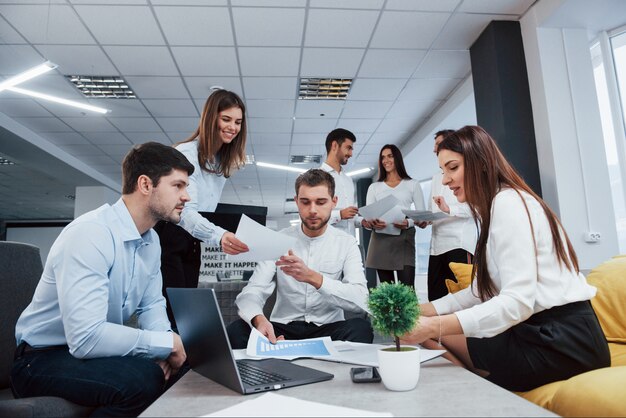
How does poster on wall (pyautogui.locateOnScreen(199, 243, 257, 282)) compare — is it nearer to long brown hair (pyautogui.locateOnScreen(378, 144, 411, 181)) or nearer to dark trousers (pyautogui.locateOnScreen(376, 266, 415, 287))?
dark trousers (pyautogui.locateOnScreen(376, 266, 415, 287))

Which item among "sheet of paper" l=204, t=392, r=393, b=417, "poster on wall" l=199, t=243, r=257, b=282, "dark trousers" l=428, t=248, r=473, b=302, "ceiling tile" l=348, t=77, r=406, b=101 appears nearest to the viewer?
"sheet of paper" l=204, t=392, r=393, b=417

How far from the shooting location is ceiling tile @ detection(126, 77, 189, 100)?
4184 millimetres

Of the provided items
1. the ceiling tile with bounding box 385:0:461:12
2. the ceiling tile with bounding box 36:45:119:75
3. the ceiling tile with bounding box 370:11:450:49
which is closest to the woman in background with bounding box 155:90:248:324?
the ceiling tile with bounding box 385:0:461:12

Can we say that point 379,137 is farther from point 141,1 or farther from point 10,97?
point 10,97

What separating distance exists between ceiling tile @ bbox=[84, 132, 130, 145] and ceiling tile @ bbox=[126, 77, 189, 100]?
1.41 m

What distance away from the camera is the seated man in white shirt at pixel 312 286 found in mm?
1502

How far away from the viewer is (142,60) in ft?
12.6

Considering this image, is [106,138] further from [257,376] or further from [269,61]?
[257,376]

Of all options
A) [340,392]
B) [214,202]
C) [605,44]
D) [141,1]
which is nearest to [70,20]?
[141,1]

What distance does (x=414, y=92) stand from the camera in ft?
15.2

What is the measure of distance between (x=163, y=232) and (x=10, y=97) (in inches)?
165

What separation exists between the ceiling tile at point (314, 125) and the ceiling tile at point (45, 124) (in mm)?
2934

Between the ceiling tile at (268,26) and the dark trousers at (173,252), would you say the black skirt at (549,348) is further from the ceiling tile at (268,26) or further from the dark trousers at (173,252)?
the ceiling tile at (268,26)

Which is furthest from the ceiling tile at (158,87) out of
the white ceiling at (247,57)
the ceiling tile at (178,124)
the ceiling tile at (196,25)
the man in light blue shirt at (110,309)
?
the man in light blue shirt at (110,309)
